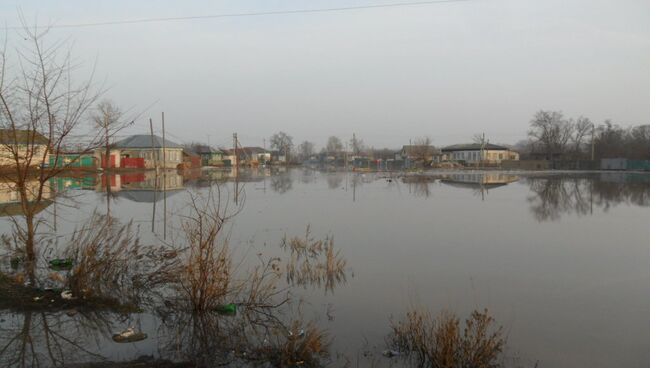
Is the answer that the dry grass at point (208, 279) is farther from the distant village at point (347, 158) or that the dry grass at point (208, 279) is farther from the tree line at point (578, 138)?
the tree line at point (578, 138)

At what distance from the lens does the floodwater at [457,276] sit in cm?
586

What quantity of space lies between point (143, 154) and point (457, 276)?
191 feet

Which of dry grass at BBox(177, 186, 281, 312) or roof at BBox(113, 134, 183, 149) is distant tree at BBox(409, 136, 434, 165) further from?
dry grass at BBox(177, 186, 281, 312)

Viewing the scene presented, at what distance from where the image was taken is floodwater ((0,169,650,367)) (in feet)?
19.2

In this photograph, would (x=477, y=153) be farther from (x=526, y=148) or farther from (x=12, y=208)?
(x=12, y=208)

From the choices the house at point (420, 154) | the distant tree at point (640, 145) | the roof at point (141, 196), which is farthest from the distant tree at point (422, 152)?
the roof at point (141, 196)

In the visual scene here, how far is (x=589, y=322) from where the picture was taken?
22.1ft

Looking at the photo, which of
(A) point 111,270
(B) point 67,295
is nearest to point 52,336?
(B) point 67,295

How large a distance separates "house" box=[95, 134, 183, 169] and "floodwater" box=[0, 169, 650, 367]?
3882 cm

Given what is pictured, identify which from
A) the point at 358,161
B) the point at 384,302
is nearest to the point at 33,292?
the point at 384,302

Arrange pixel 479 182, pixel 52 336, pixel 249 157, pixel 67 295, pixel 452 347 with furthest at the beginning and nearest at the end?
pixel 249 157, pixel 479 182, pixel 67 295, pixel 52 336, pixel 452 347

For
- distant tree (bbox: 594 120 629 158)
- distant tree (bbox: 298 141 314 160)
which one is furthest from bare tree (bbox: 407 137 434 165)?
distant tree (bbox: 298 141 314 160)

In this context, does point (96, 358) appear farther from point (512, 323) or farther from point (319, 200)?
point (319, 200)

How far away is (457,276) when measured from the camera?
→ 906 centimetres
